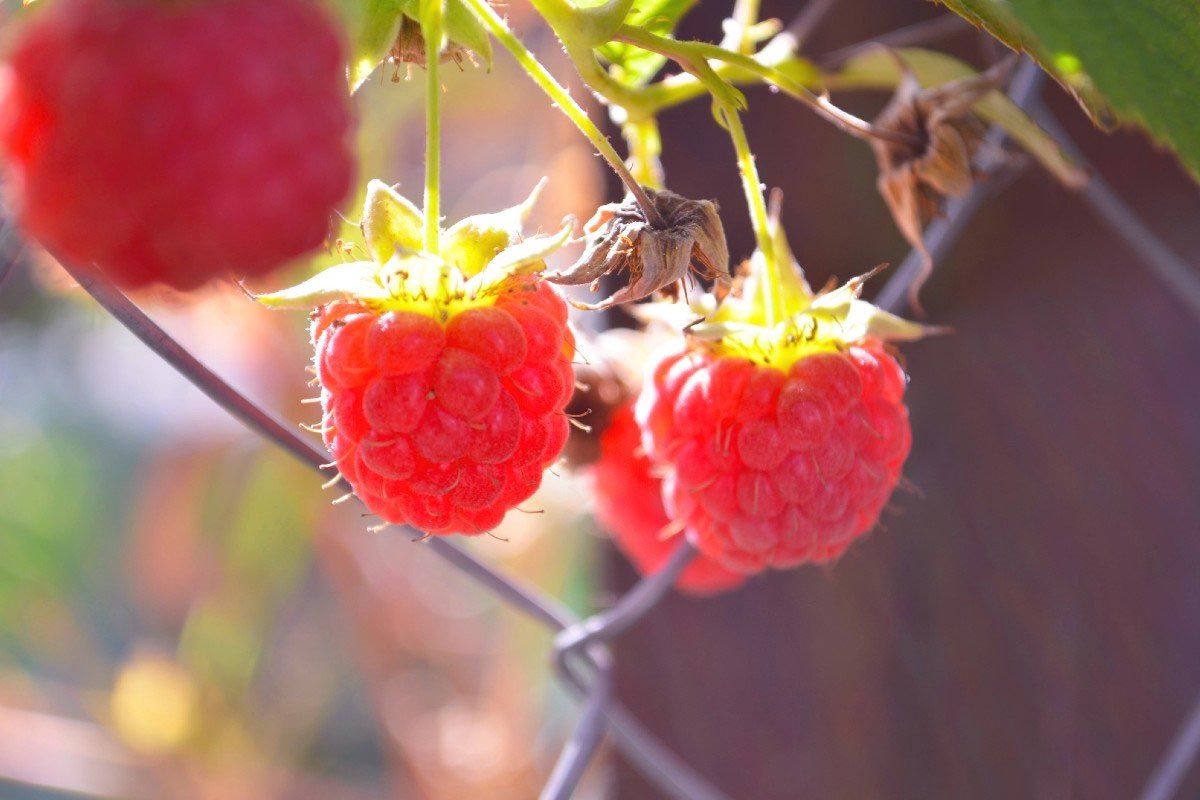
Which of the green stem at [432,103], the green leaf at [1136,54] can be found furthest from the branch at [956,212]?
the green stem at [432,103]

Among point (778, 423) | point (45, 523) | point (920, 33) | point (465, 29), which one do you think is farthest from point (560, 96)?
Result: point (45, 523)

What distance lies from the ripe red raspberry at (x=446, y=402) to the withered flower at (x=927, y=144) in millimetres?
229

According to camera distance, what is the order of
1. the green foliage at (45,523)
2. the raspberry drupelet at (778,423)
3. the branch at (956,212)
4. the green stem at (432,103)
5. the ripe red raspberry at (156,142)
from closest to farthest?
the ripe red raspberry at (156,142) < the green stem at (432,103) < the raspberry drupelet at (778,423) < the branch at (956,212) < the green foliage at (45,523)

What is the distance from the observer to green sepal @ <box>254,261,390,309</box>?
1.40 feet

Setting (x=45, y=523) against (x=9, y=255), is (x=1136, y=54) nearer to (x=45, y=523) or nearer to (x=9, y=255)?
(x=9, y=255)

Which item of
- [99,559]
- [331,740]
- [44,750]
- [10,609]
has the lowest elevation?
[331,740]

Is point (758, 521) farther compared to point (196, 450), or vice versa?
point (196, 450)

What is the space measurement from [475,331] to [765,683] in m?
0.65

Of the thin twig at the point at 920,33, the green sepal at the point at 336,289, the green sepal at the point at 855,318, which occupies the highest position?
the thin twig at the point at 920,33

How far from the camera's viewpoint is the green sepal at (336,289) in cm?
43

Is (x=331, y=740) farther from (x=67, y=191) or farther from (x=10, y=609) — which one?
(x=67, y=191)

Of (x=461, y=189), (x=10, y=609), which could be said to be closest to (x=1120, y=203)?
(x=461, y=189)

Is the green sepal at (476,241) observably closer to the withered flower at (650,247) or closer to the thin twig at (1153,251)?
the withered flower at (650,247)

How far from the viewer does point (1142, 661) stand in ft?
2.62
